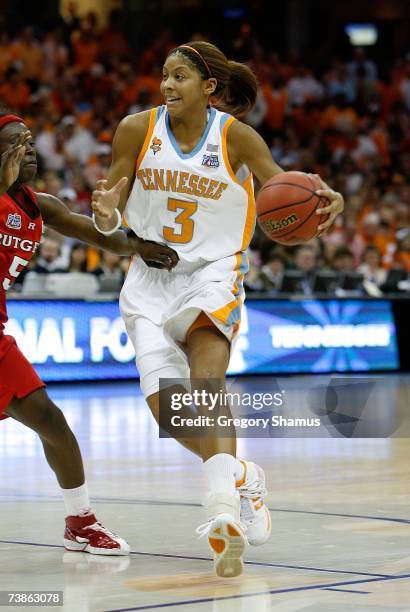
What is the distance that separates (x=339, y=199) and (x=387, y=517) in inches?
66.7

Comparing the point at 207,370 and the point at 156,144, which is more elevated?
the point at 156,144

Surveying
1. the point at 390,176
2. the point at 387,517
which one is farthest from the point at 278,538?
the point at 390,176

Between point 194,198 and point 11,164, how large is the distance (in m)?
0.89

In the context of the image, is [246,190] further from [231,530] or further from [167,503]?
[167,503]

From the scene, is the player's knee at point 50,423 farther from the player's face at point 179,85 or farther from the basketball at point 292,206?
the player's face at point 179,85

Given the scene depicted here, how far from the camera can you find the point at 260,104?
70.0 ft

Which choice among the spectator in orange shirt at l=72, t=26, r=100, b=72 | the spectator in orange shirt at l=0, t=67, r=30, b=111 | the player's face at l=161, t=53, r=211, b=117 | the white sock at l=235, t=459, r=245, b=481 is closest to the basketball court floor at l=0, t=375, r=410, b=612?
the white sock at l=235, t=459, r=245, b=481

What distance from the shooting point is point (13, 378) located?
5422 millimetres

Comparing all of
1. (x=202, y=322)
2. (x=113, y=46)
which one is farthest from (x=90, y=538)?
(x=113, y=46)

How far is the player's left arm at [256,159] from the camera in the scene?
5.62 m

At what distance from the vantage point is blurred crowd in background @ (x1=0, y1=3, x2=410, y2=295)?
53.2 feet

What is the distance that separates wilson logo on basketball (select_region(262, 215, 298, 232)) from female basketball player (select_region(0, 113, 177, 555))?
0.44m

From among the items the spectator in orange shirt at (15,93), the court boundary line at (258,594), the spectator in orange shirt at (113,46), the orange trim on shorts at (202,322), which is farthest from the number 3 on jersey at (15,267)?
the spectator in orange shirt at (113,46)

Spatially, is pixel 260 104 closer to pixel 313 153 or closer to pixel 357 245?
pixel 313 153
